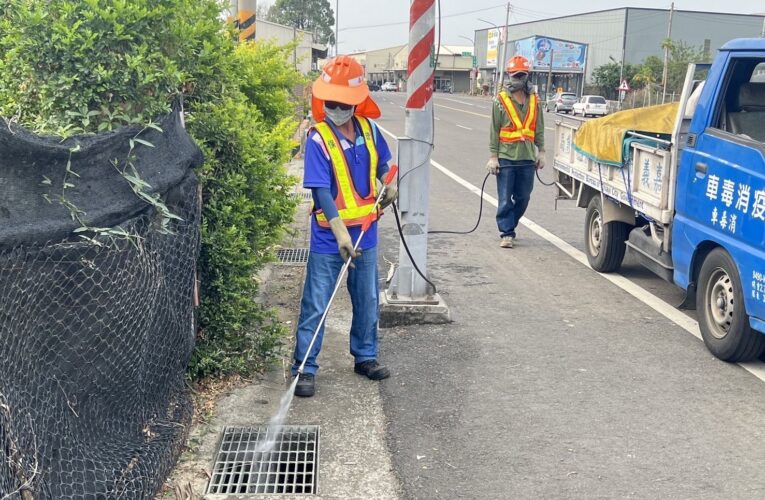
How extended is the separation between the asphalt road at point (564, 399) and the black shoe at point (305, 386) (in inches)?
17.8

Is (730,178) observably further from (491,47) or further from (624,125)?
(491,47)

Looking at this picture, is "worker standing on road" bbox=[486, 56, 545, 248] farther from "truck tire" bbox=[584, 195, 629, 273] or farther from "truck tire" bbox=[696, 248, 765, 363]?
"truck tire" bbox=[696, 248, 765, 363]

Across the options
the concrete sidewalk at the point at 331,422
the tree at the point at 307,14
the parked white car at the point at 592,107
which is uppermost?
the tree at the point at 307,14

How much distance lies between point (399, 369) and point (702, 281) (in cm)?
220

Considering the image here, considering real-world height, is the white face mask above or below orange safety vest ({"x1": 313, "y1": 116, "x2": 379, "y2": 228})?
above

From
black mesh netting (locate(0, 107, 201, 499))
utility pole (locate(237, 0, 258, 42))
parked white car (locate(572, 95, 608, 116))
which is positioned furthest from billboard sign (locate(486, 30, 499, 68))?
black mesh netting (locate(0, 107, 201, 499))

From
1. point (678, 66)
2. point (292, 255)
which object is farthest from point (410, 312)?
point (678, 66)

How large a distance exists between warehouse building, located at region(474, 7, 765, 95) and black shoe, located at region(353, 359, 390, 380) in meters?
71.1

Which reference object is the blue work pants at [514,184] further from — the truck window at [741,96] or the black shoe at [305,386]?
the black shoe at [305,386]

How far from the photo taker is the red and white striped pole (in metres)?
6.26

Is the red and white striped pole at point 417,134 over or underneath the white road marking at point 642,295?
over

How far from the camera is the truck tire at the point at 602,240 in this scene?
8.03 m

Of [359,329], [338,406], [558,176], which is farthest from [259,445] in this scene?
[558,176]

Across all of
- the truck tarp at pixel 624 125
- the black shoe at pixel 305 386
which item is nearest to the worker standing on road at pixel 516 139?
the truck tarp at pixel 624 125
